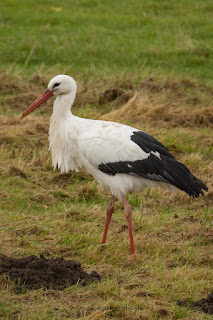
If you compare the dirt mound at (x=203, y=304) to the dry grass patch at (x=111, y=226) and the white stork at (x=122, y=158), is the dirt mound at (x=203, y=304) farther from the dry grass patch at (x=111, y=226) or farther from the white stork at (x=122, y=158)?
Answer: the white stork at (x=122, y=158)

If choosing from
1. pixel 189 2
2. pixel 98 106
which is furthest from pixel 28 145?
pixel 189 2

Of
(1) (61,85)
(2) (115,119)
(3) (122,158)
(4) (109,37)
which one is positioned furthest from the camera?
(4) (109,37)

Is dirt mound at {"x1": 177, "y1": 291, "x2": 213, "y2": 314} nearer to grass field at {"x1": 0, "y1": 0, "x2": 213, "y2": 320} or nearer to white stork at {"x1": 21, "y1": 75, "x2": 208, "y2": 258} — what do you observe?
grass field at {"x1": 0, "y1": 0, "x2": 213, "y2": 320}

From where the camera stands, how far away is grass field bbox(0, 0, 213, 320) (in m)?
4.42

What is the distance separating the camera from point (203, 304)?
4.26 metres

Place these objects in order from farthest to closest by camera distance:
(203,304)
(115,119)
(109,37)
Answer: (109,37), (115,119), (203,304)

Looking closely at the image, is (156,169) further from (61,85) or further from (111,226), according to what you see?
(61,85)

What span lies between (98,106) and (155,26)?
432cm

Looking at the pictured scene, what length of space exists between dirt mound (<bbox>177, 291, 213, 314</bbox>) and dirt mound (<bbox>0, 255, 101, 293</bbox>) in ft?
2.16

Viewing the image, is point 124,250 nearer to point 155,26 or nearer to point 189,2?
point 155,26

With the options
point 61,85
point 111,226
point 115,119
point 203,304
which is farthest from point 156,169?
point 115,119

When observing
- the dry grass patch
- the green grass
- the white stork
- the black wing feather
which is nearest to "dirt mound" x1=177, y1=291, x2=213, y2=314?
the dry grass patch

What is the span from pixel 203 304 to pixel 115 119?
417cm

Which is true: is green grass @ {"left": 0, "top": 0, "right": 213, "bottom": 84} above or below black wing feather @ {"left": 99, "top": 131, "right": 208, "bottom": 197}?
below
